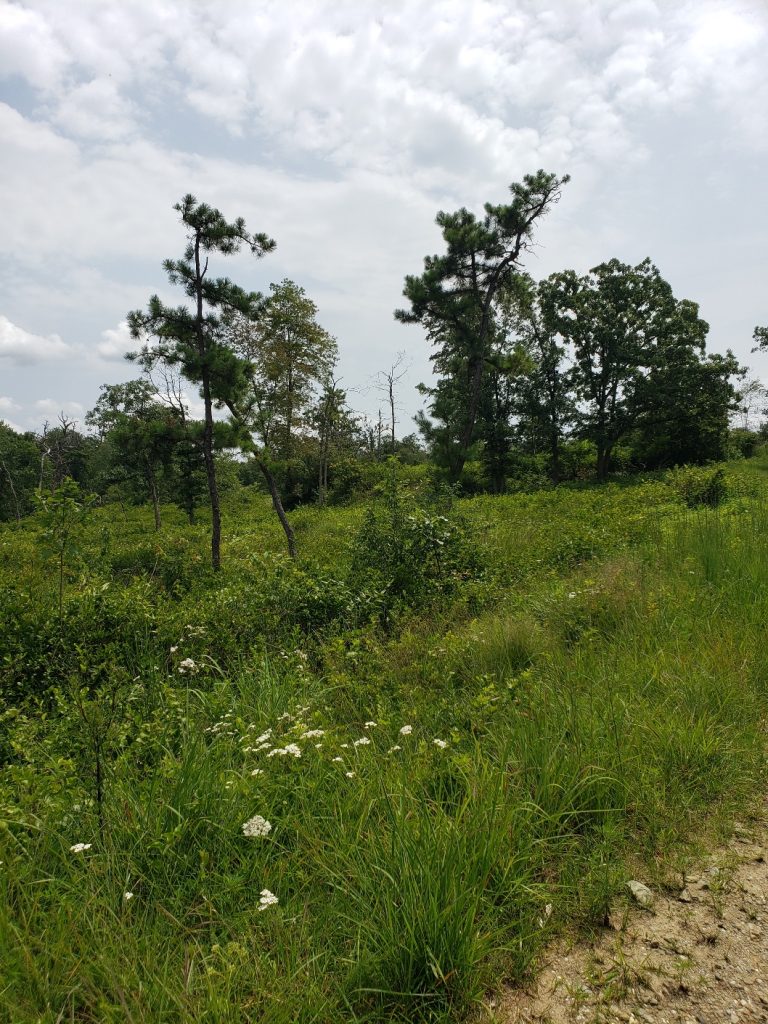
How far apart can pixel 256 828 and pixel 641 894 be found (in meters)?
1.51

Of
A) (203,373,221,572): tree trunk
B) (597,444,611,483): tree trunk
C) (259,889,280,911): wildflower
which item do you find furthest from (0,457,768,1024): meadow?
(597,444,611,483): tree trunk

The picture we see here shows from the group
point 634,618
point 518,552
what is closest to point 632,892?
point 634,618

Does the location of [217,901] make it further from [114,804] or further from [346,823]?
[114,804]

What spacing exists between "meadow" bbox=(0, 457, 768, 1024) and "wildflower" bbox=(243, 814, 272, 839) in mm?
17

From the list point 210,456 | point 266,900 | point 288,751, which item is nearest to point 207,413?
point 210,456

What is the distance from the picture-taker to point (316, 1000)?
5.14 ft

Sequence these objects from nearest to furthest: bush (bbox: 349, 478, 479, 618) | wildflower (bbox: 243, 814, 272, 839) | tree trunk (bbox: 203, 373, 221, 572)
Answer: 1. wildflower (bbox: 243, 814, 272, 839)
2. bush (bbox: 349, 478, 479, 618)
3. tree trunk (bbox: 203, 373, 221, 572)

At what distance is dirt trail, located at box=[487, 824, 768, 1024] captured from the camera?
158 centimetres

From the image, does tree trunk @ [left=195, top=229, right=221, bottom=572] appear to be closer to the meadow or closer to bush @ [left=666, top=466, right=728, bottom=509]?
the meadow

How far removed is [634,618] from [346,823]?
10.7 feet

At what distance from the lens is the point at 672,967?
1.72 m

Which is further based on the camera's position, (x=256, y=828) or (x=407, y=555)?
(x=407, y=555)

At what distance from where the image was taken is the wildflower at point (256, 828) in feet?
Answer: 6.95

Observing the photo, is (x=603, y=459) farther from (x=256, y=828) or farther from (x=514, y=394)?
(x=256, y=828)
